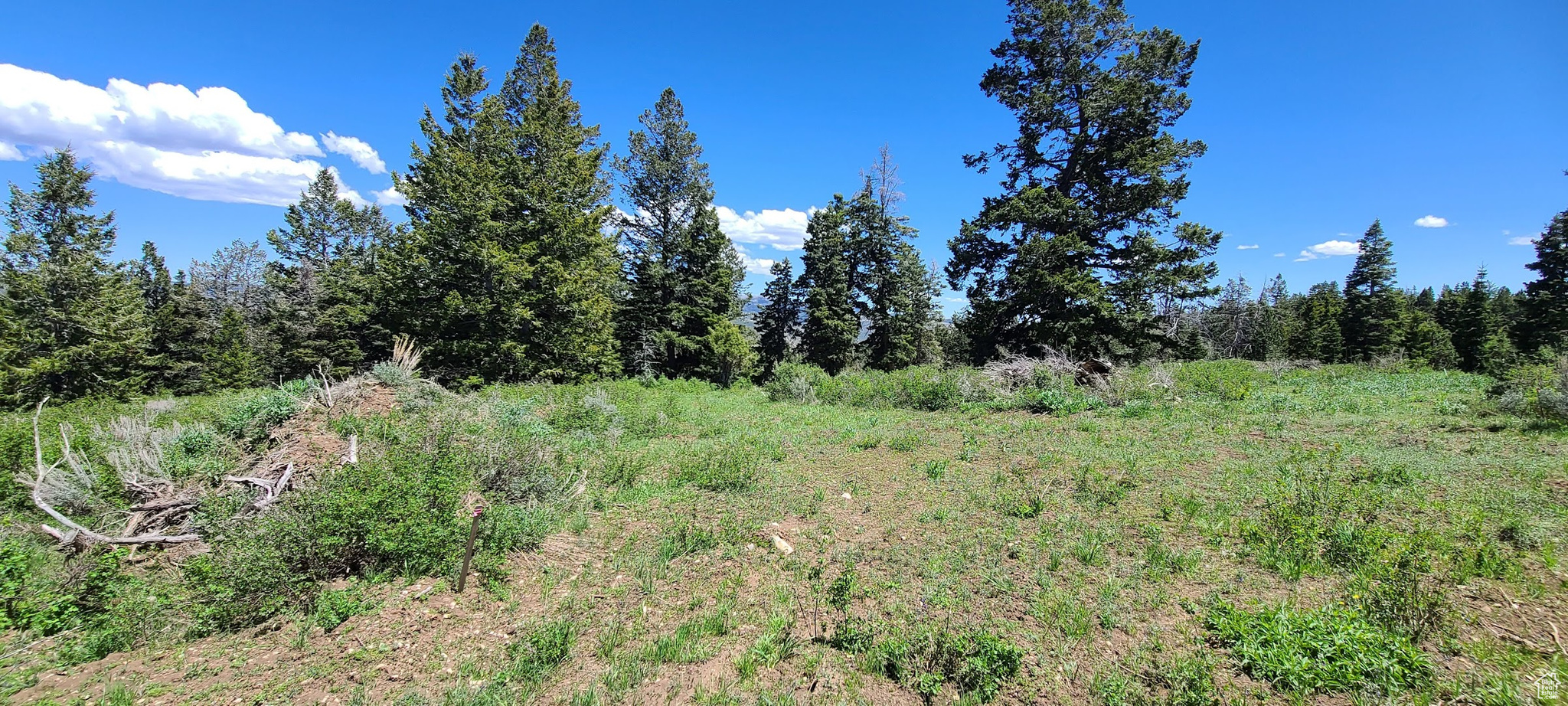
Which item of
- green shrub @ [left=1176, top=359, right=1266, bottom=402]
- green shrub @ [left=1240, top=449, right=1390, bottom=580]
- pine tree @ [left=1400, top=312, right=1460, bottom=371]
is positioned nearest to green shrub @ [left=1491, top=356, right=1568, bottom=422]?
green shrub @ [left=1176, top=359, right=1266, bottom=402]

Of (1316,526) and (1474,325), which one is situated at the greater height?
(1474,325)

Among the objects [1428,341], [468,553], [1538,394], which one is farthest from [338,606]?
[1428,341]

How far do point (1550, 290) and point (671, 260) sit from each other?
5000 cm

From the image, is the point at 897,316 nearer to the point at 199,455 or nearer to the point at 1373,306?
the point at 199,455

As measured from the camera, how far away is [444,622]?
418 centimetres

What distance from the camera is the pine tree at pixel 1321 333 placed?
37875 mm

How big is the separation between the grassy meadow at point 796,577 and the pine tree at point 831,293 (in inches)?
786

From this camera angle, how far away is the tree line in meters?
18.0

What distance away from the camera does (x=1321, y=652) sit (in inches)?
127

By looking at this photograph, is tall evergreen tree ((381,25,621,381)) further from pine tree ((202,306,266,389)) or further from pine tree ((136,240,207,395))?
pine tree ((136,240,207,395))

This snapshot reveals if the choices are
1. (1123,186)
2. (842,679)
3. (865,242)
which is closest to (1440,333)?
(1123,186)

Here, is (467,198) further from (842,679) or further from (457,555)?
(842,679)

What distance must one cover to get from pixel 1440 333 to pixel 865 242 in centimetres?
4358

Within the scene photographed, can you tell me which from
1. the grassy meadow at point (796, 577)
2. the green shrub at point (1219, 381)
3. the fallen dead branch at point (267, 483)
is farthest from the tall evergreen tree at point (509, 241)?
the green shrub at point (1219, 381)
